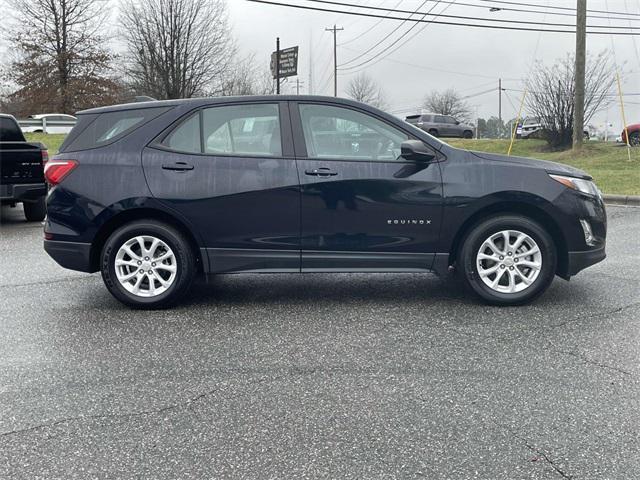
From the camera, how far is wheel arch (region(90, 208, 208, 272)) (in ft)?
16.5

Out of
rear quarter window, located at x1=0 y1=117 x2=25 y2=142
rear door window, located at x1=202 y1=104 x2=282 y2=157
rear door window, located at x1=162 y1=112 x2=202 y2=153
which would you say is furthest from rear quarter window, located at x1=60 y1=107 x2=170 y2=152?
rear quarter window, located at x1=0 y1=117 x2=25 y2=142

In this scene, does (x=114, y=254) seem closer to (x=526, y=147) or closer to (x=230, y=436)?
(x=230, y=436)

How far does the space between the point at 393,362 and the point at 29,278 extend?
14.0 feet

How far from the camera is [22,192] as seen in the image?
977 centimetres

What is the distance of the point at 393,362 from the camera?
3.84 metres

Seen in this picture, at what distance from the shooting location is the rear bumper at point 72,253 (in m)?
5.04

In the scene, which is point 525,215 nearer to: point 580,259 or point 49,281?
point 580,259

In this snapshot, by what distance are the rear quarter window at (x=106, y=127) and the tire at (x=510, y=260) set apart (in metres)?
2.84

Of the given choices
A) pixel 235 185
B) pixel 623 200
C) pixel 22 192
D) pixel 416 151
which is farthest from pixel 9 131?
pixel 623 200

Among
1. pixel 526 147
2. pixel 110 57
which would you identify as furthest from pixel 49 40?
pixel 526 147

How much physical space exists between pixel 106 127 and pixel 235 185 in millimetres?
1241

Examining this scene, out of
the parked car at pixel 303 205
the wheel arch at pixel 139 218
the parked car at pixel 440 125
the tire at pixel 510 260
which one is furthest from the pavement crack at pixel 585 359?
the parked car at pixel 440 125

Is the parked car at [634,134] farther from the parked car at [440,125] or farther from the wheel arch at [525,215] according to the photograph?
the wheel arch at [525,215]

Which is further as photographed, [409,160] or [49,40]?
[49,40]
